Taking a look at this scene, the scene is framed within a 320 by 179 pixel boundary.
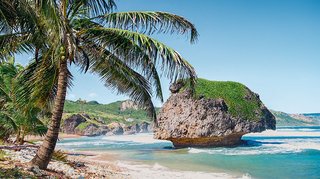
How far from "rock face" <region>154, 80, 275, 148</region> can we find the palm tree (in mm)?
28352

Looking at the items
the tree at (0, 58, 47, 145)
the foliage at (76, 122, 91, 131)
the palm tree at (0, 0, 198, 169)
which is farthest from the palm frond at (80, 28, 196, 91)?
the foliage at (76, 122, 91, 131)

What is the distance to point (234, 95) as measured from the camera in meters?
43.1

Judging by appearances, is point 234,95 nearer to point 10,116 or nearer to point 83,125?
point 10,116

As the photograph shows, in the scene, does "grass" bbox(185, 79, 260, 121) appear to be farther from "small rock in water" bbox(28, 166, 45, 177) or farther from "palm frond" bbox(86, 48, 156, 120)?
"small rock in water" bbox(28, 166, 45, 177)

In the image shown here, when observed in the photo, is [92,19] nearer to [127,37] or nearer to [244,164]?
[127,37]

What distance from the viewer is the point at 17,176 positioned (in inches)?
337

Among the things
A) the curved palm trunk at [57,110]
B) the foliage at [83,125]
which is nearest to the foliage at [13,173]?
the curved palm trunk at [57,110]

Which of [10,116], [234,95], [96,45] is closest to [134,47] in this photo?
[96,45]

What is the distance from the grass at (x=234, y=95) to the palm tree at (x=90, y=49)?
101ft

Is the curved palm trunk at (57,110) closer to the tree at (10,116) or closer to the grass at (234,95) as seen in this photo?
the tree at (10,116)

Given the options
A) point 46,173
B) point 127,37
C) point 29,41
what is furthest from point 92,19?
point 46,173

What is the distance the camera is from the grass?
4081cm

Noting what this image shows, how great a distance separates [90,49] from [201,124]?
29.7 metres

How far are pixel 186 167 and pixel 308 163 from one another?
9610mm
